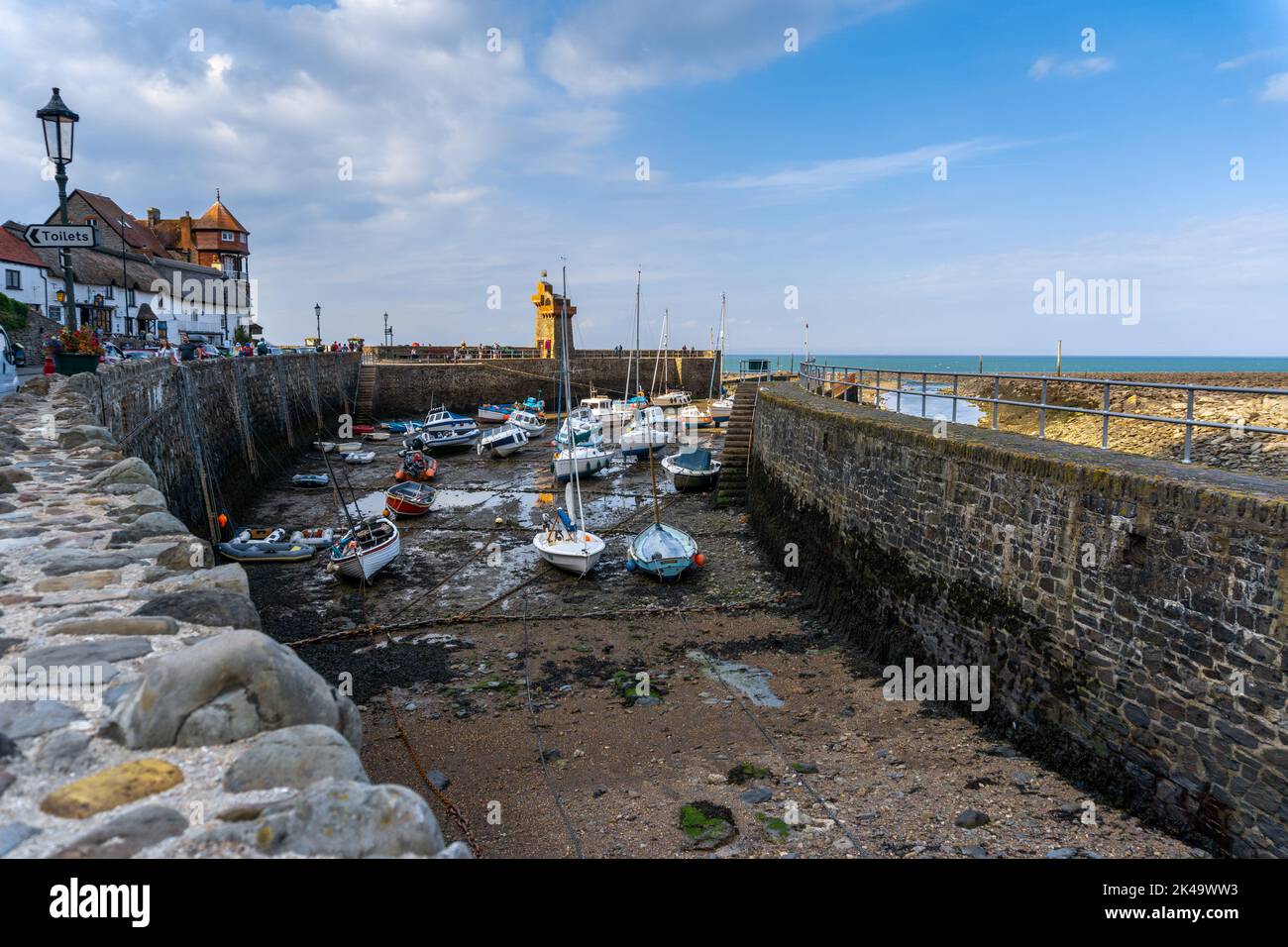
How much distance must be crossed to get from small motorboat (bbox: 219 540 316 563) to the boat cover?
11.6 metres

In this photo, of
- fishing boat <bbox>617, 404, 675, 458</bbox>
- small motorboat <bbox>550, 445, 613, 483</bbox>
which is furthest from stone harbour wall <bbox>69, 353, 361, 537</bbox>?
fishing boat <bbox>617, 404, 675, 458</bbox>

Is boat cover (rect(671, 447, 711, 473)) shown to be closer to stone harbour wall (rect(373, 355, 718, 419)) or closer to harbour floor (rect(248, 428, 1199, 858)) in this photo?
harbour floor (rect(248, 428, 1199, 858))

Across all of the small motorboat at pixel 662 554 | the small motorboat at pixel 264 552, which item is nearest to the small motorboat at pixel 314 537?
the small motorboat at pixel 264 552

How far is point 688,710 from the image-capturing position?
10289mm

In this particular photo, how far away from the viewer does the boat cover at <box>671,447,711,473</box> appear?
2519cm

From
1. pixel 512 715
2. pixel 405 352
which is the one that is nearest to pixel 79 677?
pixel 512 715

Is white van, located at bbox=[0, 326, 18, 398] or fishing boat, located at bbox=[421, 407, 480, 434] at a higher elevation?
white van, located at bbox=[0, 326, 18, 398]

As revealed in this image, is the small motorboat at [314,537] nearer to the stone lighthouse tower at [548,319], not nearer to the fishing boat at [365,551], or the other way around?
the fishing boat at [365,551]

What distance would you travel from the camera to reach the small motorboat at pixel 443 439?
34000 millimetres

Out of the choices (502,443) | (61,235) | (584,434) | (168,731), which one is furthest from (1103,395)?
(502,443)

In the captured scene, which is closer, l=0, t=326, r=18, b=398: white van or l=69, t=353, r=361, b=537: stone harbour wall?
l=0, t=326, r=18, b=398: white van

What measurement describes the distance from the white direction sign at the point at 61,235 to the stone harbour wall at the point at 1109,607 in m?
A: 12.5

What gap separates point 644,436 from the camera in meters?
32.8
